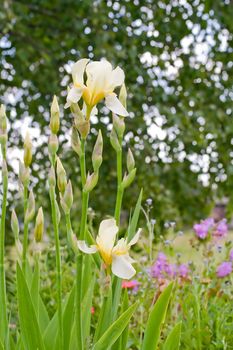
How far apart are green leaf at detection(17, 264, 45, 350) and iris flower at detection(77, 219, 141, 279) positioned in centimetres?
11

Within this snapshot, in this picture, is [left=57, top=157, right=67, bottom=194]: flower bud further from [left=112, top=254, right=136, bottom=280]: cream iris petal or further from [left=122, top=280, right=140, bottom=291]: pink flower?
[left=122, top=280, right=140, bottom=291]: pink flower

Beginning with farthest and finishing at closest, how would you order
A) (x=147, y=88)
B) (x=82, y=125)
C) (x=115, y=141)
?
1. (x=147, y=88)
2. (x=115, y=141)
3. (x=82, y=125)

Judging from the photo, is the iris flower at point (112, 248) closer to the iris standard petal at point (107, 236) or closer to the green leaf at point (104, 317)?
the iris standard petal at point (107, 236)

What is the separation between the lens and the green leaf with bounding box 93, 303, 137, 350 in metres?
1.06

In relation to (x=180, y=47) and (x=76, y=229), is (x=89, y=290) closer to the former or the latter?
(x=76, y=229)

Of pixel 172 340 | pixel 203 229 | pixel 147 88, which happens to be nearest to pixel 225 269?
pixel 203 229

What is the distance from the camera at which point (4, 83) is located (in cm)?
359

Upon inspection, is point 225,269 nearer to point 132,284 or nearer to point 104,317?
point 132,284

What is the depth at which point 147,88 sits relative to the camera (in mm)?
3545

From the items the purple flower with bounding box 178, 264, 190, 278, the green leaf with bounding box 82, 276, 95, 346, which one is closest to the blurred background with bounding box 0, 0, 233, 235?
the purple flower with bounding box 178, 264, 190, 278

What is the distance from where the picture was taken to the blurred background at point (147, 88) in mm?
3426

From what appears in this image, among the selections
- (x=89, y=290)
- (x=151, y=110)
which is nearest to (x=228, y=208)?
(x=151, y=110)

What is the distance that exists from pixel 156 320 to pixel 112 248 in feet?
0.49

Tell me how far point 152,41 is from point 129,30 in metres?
0.13
